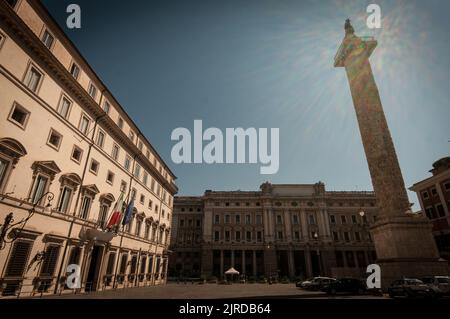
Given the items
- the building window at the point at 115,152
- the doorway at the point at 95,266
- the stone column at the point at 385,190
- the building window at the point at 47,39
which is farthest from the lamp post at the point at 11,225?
the stone column at the point at 385,190

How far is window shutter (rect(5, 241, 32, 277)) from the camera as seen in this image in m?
12.9

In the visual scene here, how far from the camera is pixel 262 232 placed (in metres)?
58.7

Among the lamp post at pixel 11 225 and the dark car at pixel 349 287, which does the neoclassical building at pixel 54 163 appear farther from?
the dark car at pixel 349 287

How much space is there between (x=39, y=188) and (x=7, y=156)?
288cm

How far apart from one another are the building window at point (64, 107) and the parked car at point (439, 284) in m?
26.8

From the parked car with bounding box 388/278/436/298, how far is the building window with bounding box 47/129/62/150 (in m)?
24.0

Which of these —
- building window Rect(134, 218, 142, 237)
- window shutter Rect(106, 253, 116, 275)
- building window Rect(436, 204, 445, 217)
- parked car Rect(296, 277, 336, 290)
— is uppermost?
building window Rect(436, 204, 445, 217)

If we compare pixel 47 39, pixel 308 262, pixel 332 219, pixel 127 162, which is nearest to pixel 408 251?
pixel 127 162

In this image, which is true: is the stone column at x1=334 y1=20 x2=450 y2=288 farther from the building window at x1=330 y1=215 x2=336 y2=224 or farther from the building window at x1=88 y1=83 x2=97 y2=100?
the building window at x1=330 y1=215 x2=336 y2=224

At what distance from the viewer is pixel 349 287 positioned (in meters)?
18.8

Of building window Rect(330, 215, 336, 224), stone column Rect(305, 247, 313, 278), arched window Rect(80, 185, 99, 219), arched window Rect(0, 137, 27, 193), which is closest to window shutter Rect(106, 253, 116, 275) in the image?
arched window Rect(80, 185, 99, 219)

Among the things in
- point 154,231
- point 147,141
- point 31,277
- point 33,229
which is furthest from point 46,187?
point 154,231

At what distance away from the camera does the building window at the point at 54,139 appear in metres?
16.0
